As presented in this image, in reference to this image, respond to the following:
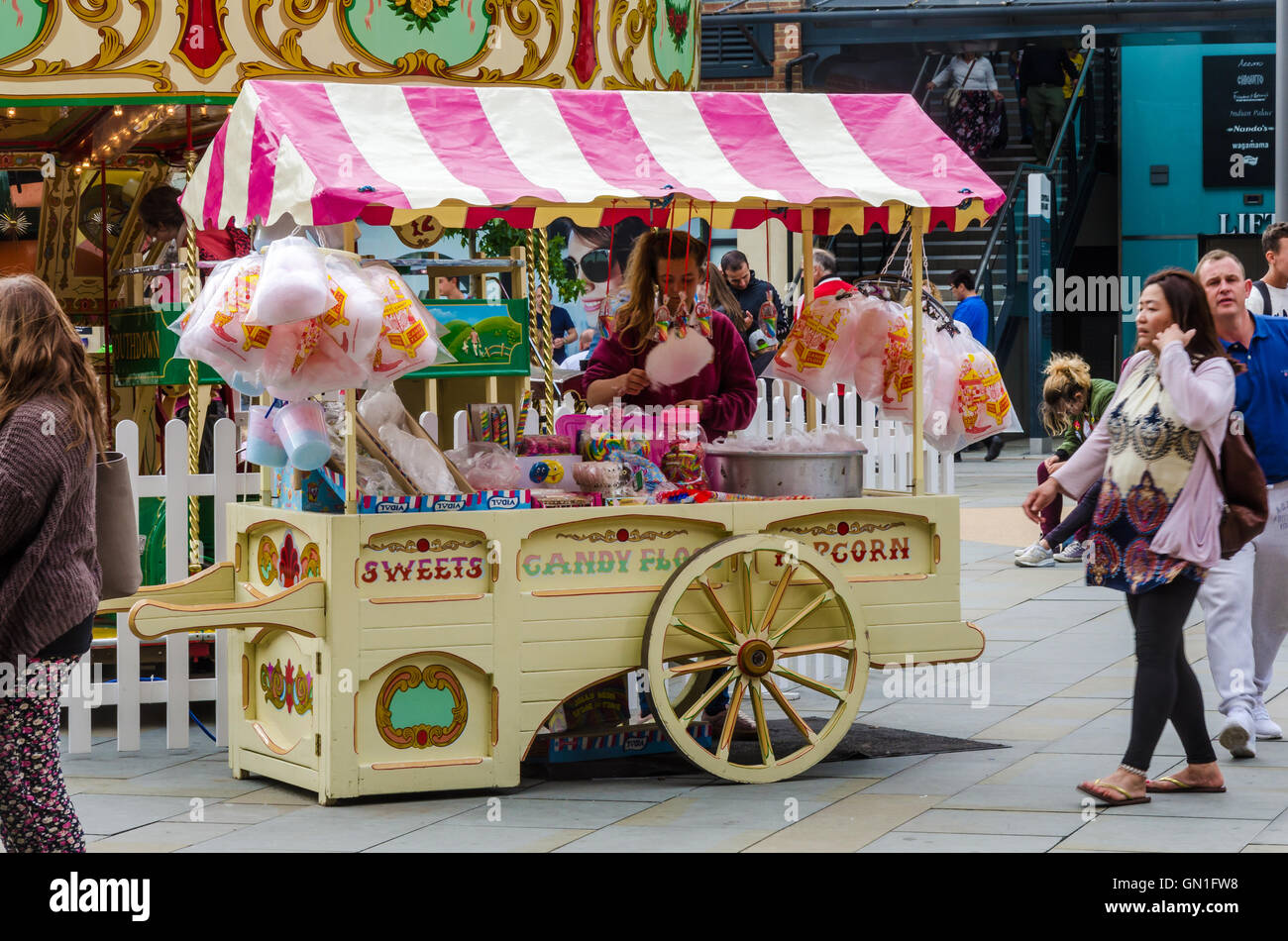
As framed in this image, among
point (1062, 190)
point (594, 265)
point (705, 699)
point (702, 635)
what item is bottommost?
point (705, 699)

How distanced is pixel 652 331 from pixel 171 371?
266 centimetres

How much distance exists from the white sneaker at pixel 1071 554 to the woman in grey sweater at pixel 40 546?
29.5 ft

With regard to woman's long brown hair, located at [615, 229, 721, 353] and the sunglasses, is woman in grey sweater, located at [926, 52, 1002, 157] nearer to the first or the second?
the sunglasses

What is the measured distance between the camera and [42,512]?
175 inches

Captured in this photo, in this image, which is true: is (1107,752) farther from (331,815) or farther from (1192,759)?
(331,815)

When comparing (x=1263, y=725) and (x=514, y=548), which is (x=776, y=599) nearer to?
(x=514, y=548)

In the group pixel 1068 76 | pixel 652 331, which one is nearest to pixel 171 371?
pixel 652 331

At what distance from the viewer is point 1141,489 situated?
5.86 metres

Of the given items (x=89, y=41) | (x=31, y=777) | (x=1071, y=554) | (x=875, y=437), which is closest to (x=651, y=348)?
(x=89, y=41)

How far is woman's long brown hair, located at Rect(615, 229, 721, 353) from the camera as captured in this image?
7.23 meters

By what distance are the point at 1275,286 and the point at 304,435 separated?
4080 millimetres

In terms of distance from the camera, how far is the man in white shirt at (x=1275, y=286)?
24.1 ft

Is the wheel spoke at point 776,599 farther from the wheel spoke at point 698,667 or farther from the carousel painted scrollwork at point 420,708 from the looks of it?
the carousel painted scrollwork at point 420,708

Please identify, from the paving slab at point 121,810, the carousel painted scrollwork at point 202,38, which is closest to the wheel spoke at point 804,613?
the paving slab at point 121,810
